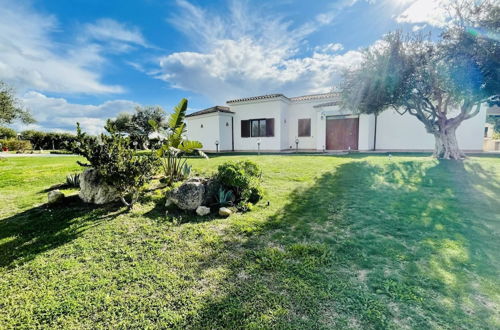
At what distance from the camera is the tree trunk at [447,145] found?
456 inches

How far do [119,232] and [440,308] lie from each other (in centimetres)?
450

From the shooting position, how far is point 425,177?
24.8 ft

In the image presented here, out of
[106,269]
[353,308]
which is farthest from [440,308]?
[106,269]

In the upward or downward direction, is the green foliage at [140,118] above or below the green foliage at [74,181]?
above

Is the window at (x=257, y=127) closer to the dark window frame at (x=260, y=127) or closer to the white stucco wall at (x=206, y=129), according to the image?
the dark window frame at (x=260, y=127)

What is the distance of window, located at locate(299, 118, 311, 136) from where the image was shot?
65.0 feet

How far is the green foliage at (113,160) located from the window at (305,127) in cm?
1700

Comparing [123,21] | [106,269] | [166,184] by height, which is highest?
[123,21]

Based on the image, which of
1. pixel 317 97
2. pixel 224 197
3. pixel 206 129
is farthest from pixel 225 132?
pixel 224 197

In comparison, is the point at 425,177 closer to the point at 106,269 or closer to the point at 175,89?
the point at 106,269

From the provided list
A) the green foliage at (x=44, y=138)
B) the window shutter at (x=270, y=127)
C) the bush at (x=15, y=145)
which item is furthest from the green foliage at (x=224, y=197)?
the green foliage at (x=44, y=138)

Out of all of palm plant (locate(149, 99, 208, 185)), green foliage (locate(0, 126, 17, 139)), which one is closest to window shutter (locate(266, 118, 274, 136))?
palm plant (locate(149, 99, 208, 185))

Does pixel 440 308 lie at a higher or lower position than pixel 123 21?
lower

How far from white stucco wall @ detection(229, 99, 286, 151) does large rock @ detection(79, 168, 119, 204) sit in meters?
15.5
